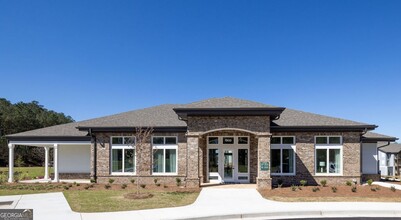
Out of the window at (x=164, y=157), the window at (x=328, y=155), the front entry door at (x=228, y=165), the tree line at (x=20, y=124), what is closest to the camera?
the window at (x=328, y=155)

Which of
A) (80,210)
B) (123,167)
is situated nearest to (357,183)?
(123,167)

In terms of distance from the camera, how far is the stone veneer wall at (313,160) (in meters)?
21.3

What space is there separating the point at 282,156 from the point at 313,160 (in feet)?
6.44

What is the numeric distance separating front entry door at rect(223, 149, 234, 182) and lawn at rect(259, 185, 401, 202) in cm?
442

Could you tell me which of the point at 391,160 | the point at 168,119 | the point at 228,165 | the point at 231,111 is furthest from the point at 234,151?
the point at 391,160

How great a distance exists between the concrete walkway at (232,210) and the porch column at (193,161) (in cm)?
386

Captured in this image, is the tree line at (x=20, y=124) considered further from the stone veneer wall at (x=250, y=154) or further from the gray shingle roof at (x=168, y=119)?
the stone veneer wall at (x=250, y=154)

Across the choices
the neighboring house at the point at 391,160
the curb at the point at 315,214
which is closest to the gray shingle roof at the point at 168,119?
the curb at the point at 315,214

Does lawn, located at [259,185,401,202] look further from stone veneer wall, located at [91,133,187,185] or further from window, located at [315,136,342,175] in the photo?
stone veneer wall, located at [91,133,187,185]

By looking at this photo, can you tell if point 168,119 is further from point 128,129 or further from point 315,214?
point 315,214

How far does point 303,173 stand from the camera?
21.5m

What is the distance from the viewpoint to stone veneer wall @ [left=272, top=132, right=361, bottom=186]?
2133 centimetres

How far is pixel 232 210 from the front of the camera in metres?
12.3

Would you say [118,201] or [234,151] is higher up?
[234,151]
